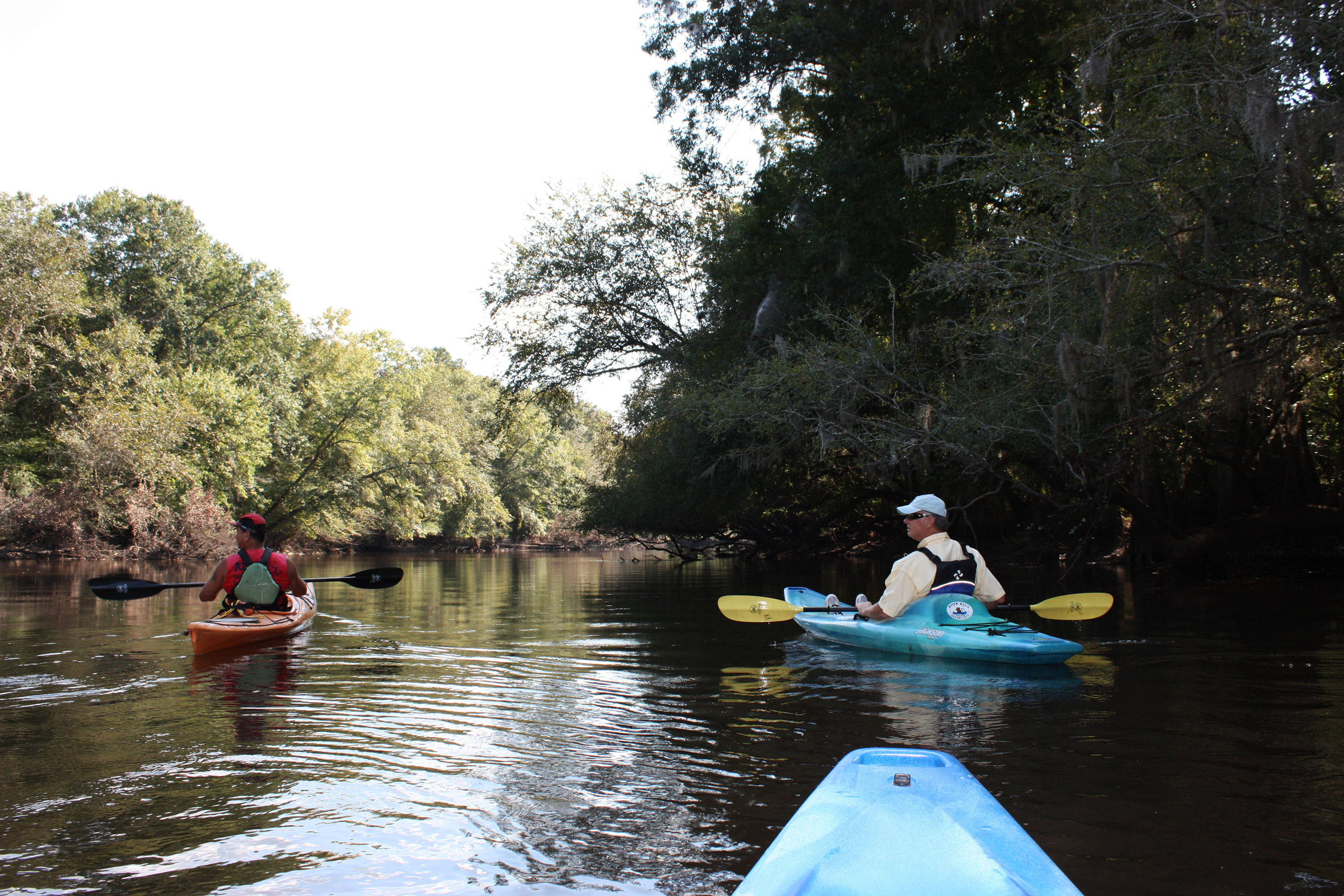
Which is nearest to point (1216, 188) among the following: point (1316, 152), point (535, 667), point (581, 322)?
point (1316, 152)

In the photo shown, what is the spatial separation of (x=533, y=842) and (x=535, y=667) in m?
3.82

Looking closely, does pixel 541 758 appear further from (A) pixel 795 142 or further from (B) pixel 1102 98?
(A) pixel 795 142

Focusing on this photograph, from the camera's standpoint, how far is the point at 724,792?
141 inches

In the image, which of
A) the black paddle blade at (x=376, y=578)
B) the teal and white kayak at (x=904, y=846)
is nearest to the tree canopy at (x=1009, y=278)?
the black paddle blade at (x=376, y=578)

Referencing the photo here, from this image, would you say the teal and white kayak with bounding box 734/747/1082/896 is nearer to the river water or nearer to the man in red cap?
the river water

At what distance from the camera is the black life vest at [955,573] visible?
661cm

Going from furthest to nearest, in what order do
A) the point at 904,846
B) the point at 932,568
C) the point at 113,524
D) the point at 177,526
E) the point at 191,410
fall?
the point at 191,410, the point at 177,526, the point at 113,524, the point at 932,568, the point at 904,846

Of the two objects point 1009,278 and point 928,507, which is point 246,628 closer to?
point 928,507

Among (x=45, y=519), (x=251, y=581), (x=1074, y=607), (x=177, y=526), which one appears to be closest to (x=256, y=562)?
(x=251, y=581)

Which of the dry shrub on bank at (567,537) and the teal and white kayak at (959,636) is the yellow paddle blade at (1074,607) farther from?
the dry shrub on bank at (567,537)

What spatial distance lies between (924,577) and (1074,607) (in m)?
1.98

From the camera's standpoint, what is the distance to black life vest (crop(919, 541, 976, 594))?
6.61 m

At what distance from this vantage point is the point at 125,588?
27.2 ft

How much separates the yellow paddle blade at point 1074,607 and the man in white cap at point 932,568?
1.22 m
